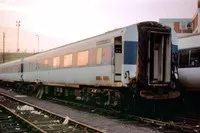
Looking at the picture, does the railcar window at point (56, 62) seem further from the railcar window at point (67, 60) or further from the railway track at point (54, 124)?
the railway track at point (54, 124)

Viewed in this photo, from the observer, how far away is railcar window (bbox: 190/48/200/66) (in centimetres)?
1465

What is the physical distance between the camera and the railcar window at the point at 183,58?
50.8ft

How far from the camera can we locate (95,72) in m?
15.2

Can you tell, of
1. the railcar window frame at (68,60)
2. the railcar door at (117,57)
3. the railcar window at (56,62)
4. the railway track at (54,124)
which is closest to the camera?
the railway track at (54,124)

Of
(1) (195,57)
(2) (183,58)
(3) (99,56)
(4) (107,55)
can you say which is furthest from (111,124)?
(2) (183,58)

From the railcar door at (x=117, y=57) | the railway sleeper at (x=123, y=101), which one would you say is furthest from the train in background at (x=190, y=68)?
the railcar door at (x=117, y=57)

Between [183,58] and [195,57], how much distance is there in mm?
1004

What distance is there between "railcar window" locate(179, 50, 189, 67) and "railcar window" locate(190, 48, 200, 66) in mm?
366

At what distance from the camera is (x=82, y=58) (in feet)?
55.6

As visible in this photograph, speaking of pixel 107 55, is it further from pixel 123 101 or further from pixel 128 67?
pixel 123 101

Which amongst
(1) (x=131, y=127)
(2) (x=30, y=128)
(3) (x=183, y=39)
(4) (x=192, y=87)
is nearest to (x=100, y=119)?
(1) (x=131, y=127)

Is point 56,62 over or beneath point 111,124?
over

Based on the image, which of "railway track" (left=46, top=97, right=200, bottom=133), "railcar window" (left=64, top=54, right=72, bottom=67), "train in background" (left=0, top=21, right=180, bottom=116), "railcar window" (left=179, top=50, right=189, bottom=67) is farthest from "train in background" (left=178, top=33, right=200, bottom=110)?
"railcar window" (left=64, top=54, right=72, bottom=67)

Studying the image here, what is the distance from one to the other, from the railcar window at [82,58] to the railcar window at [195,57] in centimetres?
496
